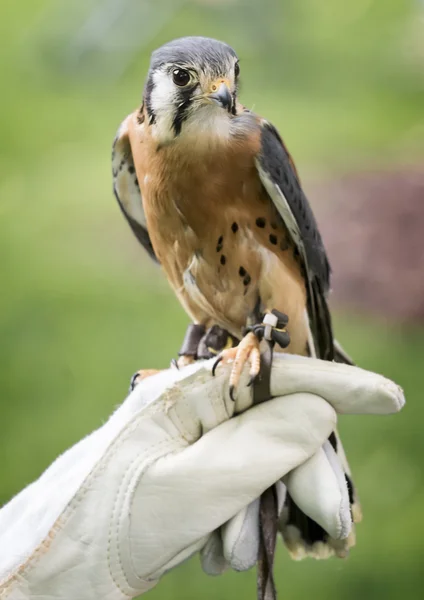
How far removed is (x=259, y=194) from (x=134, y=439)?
520 mm

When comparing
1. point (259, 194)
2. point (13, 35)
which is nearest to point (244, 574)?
point (259, 194)

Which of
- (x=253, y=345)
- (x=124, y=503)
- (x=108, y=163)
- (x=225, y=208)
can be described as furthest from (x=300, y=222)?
(x=108, y=163)

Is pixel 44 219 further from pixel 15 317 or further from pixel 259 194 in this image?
pixel 259 194

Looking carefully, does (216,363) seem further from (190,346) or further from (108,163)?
(108,163)

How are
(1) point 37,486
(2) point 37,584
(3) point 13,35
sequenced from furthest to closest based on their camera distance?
(3) point 13,35 → (1) point 37,486 → (2) point 37,584

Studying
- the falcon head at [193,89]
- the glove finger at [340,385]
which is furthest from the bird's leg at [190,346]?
the falcon head at [193,89]

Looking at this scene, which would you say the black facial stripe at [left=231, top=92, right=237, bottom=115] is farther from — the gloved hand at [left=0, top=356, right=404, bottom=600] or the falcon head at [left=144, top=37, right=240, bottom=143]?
the gloved hand at [left=0, top=356, right=404, bottom=600]

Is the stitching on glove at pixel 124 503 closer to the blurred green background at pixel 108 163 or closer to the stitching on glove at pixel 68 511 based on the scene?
the stitching on glove at pixel 68 511

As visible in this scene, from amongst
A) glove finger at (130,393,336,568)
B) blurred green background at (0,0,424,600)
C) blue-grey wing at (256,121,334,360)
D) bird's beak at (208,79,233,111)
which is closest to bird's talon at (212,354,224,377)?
glove finger at (130,393,336,568)

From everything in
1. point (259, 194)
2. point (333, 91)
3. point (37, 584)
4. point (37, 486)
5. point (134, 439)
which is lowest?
point (37, 584)

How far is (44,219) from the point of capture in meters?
2.18

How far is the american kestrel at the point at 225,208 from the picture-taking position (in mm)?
1254

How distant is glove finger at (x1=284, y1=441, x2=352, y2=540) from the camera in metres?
1.13

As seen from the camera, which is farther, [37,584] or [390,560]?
[390,560]
